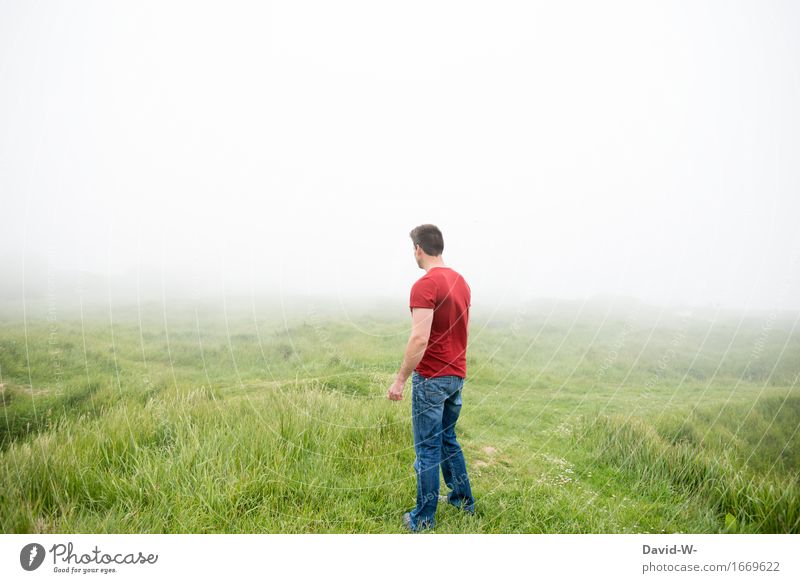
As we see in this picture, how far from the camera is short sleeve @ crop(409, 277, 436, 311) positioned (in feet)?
10.0

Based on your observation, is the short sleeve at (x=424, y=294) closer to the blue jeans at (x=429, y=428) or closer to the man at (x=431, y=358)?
the man at (x=431, y=358)

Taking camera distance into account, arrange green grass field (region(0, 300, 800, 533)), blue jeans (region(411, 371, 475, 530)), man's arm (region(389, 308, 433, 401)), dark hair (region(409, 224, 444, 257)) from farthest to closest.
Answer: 1. green grass field (region(0, 300, 800, 533))
2. dark hair (region(409, 224, 444, 257))
3. blue jeans (region(411, 371, 475, 530))
4. man's arm (region(389, 308, 433, 401))

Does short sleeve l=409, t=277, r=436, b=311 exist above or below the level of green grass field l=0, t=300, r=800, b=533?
above

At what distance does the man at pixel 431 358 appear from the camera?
307 centimetres

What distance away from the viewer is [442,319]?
3219 mm

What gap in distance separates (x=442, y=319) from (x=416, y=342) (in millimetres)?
347

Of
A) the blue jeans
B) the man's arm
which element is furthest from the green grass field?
the man's arm

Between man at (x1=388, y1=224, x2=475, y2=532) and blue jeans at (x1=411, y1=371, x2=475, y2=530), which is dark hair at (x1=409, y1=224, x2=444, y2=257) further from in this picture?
blue jeans at (x1=411, y1=371, x2=475, y2=530)

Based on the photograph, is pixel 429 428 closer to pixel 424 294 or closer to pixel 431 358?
pixel 431 358

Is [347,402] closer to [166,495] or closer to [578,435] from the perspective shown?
[166,495]

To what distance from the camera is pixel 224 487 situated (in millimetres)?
3479

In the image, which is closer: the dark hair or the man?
the man
